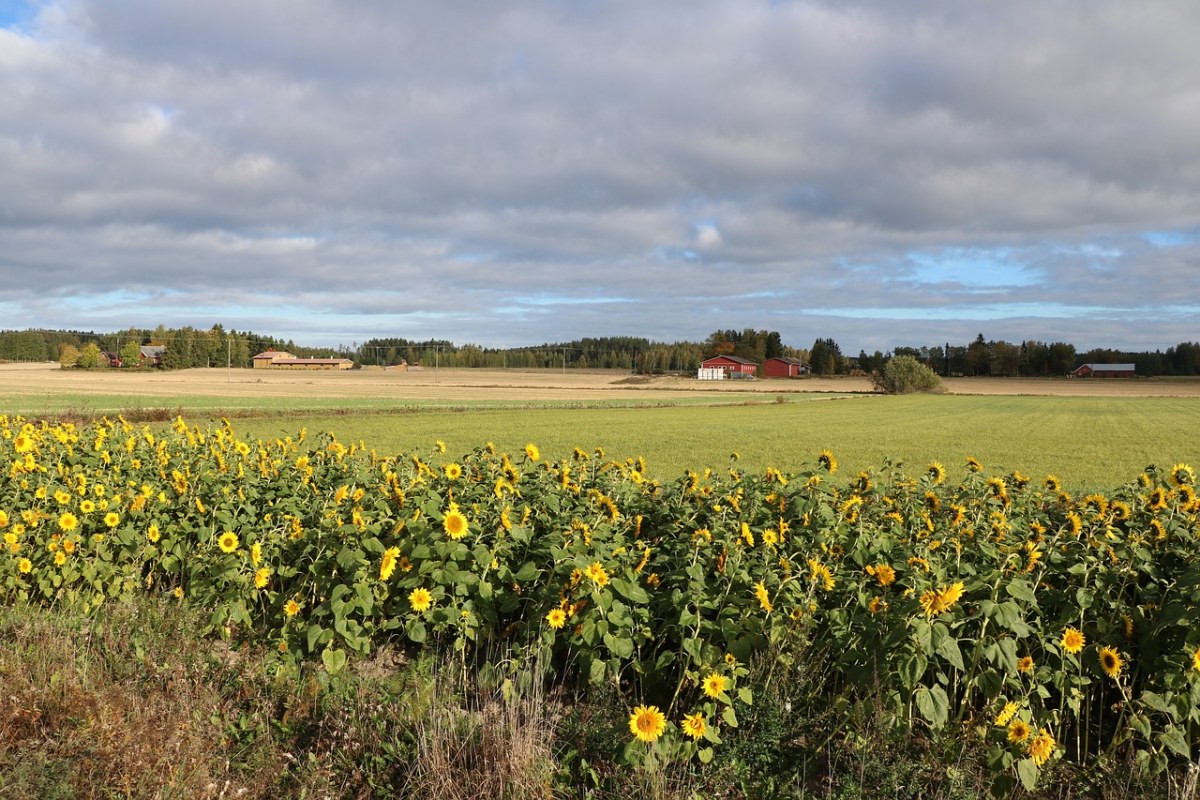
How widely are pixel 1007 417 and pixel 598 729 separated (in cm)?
5629

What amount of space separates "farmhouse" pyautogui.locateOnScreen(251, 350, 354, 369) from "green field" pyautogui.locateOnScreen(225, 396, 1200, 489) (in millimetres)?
123845

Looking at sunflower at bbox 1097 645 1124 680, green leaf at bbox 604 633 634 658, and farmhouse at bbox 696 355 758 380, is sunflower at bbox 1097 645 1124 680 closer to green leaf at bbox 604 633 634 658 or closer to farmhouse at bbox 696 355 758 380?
green leaf at bbox 604 633 634 658

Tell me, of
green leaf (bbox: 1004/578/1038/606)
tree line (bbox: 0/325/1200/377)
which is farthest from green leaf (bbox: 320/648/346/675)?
tree line (bbox: 0/325/1200/377)

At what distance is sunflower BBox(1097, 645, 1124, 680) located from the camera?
355 cm

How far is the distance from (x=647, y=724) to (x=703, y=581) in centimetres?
94

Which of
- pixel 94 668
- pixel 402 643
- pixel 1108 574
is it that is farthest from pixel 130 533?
pixel 1108 574

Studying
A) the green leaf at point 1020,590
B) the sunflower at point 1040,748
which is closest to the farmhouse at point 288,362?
the green leaf at point 1020,590

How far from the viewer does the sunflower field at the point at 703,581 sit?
3.65 m

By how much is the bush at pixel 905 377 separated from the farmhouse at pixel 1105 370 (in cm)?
7727

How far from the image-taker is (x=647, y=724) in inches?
135

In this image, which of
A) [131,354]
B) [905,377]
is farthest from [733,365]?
[131,354]

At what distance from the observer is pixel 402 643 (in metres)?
5.17

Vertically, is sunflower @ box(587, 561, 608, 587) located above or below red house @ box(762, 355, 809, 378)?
below

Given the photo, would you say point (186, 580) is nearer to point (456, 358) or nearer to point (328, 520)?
point (328, 520)
